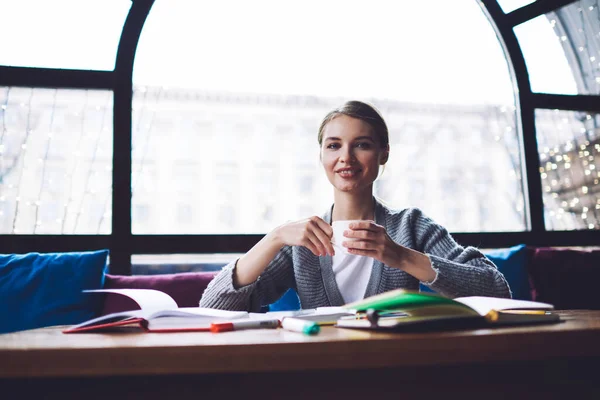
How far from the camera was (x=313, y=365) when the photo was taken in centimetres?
59

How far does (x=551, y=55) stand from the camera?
294 centimetres

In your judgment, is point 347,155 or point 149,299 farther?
point 347,155

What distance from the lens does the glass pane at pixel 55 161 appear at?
2361 mm

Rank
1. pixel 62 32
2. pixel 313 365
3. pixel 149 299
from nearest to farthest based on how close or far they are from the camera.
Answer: pixel 313 365 → pixel 149 299 → pixel 62 32

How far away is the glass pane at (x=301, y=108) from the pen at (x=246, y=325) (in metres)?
1.68

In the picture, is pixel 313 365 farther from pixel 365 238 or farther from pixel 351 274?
pixel 351 274

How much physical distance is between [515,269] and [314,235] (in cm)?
135

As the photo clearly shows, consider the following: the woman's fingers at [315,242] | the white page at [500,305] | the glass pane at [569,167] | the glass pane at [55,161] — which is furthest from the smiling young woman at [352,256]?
the glass pane at [569,167]

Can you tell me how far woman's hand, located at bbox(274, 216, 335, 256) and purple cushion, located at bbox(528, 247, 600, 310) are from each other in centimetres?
145

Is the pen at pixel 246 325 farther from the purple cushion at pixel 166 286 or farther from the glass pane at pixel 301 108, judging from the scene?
the glass pane at pixel 301 108

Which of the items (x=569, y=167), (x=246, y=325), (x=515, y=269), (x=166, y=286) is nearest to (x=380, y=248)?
(x=246, y=325)

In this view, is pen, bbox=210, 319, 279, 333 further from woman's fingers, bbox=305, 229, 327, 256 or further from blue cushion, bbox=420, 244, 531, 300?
blue cushion, bbox=420, 244, 531, 300

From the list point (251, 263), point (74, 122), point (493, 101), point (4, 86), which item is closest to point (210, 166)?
point (74, 122)

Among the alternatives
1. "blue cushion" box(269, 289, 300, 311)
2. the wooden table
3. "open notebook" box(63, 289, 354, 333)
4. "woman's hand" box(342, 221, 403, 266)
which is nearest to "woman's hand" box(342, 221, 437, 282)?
"woman's hand" box(342, 221, 403, 266)
